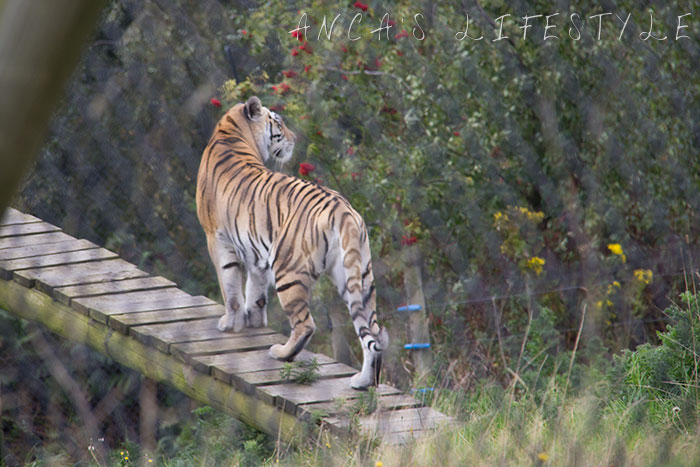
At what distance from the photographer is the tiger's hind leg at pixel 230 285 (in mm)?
2936

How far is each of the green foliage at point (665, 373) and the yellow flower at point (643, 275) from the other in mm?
A: 399

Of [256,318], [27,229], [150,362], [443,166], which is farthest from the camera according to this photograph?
[443,166]

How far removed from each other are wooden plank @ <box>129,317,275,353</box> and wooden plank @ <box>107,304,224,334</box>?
0.02 metres

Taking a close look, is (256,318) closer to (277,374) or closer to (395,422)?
(277,374)

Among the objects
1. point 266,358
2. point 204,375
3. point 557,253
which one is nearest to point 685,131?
point 557,253

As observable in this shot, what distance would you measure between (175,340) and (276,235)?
1.65 ft

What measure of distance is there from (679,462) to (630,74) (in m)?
1.75

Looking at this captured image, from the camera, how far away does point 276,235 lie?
8.98ft

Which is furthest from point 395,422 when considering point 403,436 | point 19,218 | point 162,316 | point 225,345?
point 19,218

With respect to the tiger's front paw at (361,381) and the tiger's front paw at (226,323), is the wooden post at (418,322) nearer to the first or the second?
the tiger's front paw at (361,381)

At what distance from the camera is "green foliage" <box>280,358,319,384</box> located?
2586mm

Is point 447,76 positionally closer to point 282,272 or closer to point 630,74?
Result: point 630,74

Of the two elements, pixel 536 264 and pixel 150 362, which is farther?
pixel 536 264

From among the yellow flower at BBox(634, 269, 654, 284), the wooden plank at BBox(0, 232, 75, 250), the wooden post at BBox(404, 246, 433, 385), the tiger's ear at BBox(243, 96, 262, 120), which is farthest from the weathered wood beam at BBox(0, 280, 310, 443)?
the yellow flower at BBox(634, 269, 654, 284)
